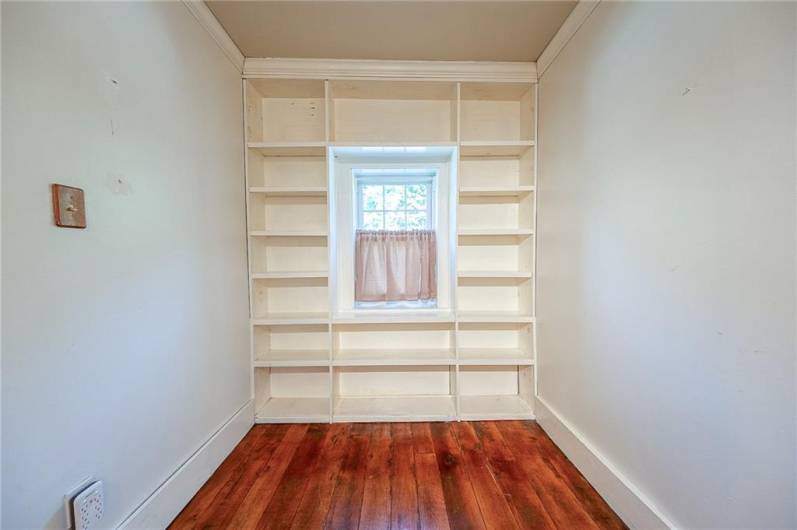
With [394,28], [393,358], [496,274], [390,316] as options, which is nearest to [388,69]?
[394,28]

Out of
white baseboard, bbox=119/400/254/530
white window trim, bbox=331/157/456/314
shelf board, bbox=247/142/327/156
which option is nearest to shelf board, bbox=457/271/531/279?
white window trim, bbox=331/157/456/314

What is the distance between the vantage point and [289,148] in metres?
1.93

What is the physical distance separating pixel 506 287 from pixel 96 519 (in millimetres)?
2201

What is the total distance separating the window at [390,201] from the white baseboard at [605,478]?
1.52 m

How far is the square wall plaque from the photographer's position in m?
0.82

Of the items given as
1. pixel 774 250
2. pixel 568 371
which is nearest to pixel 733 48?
pixel 774 250

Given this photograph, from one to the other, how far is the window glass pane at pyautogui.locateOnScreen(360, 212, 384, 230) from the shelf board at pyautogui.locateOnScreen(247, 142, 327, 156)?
0.53 meters

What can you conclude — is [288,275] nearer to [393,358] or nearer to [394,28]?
[393,358]

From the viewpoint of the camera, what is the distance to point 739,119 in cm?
80

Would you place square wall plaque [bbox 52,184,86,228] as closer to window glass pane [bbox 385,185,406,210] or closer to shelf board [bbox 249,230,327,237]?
shelf board [bbox 249,230,327,237]

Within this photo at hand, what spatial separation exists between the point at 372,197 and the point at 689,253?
180 cm

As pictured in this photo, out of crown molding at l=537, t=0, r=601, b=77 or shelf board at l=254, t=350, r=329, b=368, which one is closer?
crown molding at l=537, t=0, r=601, b=77

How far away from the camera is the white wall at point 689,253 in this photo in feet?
2.41

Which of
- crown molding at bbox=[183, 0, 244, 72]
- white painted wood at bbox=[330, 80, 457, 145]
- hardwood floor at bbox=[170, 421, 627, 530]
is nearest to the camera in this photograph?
hardwood floor at bbox=[170, 421, 627, 530]
